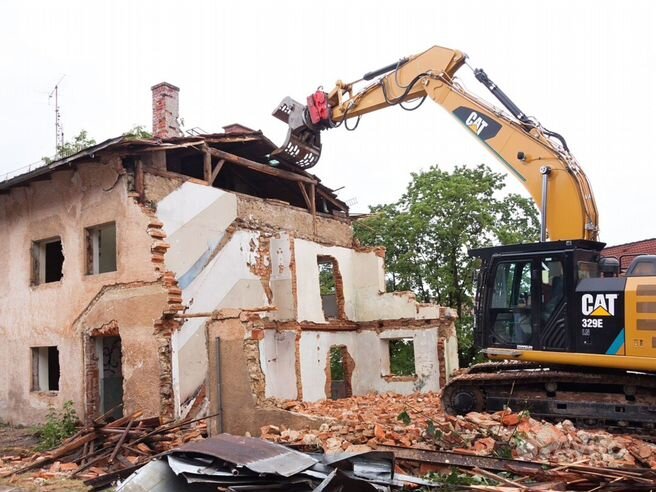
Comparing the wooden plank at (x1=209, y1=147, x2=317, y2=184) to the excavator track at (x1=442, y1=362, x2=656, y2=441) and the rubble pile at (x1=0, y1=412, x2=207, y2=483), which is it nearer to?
the rubble pile at (x1=0, y1=412, x2=207, y2=483)


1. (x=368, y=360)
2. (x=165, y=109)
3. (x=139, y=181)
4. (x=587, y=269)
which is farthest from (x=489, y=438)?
(x=165, y=109)

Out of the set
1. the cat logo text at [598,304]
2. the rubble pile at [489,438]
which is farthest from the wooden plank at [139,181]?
the cat logo text at [598,304]

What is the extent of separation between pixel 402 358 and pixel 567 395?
15.3 meters

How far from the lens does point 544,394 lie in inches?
367

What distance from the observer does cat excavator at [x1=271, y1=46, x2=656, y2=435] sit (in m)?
8.41

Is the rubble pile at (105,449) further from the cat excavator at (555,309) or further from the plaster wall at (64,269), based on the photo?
the cat excavator at (555,309)

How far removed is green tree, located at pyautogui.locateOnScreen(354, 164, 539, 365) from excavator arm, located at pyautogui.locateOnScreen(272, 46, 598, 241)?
969 centimetres

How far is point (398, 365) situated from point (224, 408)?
13.8 metres

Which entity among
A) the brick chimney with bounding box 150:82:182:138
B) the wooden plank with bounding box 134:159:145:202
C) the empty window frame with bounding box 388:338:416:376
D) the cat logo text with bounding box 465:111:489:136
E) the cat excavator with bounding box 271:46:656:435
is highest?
the brick chimney with bounding box 150:82:182:138

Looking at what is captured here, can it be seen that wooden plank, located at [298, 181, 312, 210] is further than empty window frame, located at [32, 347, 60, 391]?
Yes

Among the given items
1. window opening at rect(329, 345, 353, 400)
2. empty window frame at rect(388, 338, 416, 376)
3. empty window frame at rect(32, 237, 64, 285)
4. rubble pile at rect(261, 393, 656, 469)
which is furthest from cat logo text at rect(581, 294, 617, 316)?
empty window frame at rect(388, 338, 416, 376)

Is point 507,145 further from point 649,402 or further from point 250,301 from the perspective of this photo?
point 250,301

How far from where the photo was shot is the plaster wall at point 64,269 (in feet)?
42.2

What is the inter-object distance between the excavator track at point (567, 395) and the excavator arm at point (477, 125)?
6.65 feet
